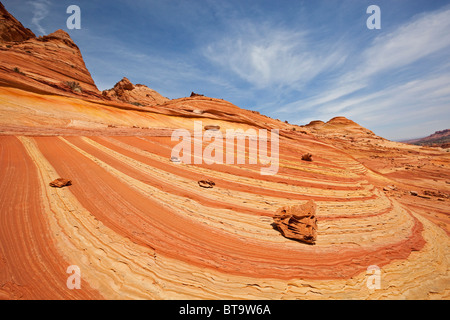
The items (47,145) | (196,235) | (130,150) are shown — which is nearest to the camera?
(196,235)

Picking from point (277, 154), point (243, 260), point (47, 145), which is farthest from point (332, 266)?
point (47, 145)

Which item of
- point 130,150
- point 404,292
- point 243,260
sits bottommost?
point 404,292

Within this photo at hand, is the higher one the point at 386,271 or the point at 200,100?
the point at 200,100

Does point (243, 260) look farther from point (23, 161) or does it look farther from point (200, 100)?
point (200, 100)

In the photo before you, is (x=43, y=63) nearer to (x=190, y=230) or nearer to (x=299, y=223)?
(x=190, y=230)

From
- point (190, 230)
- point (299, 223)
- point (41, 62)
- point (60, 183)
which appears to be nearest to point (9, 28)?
point (41, 62)

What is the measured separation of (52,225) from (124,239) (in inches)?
62.8

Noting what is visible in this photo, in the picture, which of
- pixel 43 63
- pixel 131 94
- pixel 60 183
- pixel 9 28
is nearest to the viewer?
pixel 60 183

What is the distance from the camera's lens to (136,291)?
2.65 meters

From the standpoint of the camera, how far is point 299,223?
4.55m

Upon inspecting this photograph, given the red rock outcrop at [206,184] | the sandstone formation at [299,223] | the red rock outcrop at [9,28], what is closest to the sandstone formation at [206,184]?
the red rock outcrop at [206,184]

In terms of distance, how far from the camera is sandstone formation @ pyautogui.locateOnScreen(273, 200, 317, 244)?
4.33 meters

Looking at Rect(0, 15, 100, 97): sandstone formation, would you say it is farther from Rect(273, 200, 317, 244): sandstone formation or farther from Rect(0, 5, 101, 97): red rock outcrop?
Rect(273, 200, 317, 244): sandstone formation

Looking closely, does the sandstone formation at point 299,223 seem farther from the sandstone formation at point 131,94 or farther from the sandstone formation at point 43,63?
the sandstone formation at point 131,94
